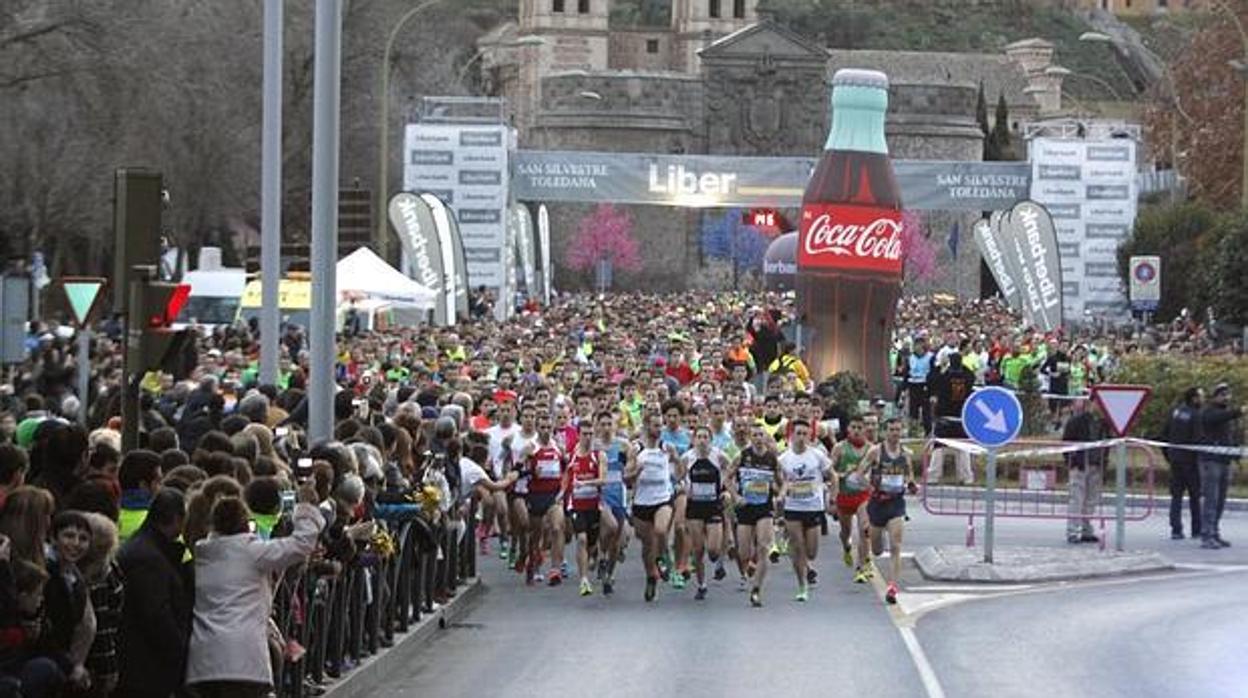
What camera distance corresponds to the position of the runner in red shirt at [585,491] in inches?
937

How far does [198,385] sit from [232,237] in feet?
170

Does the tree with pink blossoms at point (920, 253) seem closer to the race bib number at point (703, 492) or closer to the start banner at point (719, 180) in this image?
the start banner at point (719, 180)

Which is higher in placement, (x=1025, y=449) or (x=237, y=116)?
(x=237, y=116)

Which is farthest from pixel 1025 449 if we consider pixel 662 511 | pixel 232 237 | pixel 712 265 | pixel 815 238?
pixel 712 265

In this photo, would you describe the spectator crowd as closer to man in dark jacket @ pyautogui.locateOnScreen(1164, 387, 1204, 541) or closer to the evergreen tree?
man in dark jacket @ pyautogui.locateOnScreen(1164, 387, 1204, 541)

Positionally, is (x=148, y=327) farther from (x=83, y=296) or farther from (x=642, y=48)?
(x=642, y=48)

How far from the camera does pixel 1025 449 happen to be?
34.2 m

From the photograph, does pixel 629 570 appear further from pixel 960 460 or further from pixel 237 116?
pixel 237 116

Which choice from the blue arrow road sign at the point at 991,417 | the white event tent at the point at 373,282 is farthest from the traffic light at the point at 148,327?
the white event tent at the point at 373,282

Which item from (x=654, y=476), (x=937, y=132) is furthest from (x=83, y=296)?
(x=937, y=132)

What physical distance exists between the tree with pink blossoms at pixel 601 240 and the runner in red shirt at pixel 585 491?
107 metres

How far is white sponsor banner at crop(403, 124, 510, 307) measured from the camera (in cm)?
5953

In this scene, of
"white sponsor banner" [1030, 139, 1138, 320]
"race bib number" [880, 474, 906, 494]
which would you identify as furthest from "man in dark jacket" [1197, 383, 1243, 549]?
"white sponsor banner" [1030, 139, 1138, 320]

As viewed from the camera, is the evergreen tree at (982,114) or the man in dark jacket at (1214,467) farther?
the evergreen tree at (982,114)
